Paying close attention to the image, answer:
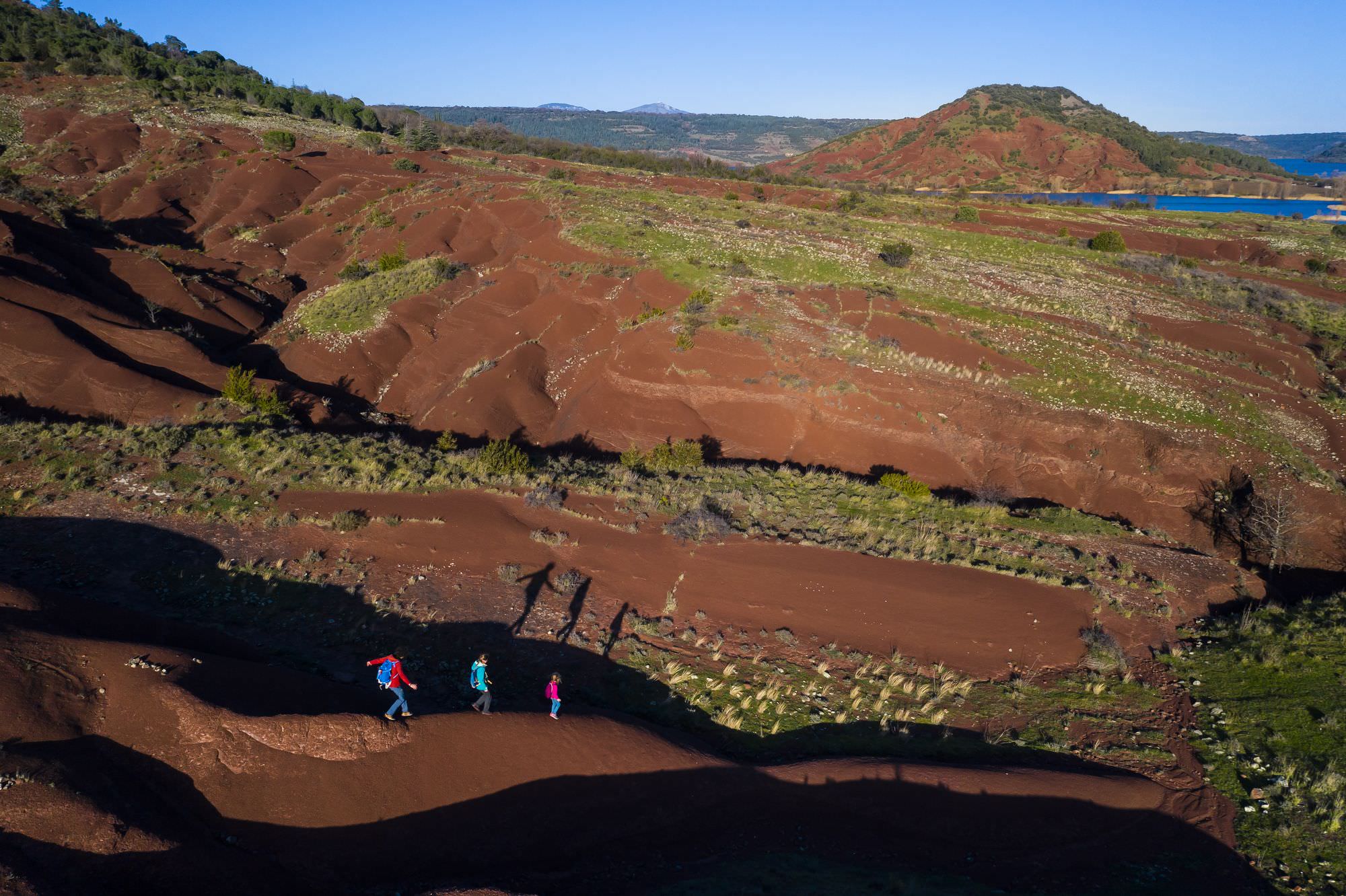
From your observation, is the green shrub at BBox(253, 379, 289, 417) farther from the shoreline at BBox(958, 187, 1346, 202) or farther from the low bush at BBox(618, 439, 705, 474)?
the shoreline at BBox(958, 187, 1346, 202)

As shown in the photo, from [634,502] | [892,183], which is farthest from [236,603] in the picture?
[892,183]

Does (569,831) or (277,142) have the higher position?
(277,142)

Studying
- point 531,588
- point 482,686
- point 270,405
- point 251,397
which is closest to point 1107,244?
point 531,588

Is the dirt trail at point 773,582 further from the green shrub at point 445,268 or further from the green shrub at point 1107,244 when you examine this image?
the green shrub at point 1107,244

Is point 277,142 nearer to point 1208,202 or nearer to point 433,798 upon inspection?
point 433,798

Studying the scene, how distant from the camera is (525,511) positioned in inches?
659

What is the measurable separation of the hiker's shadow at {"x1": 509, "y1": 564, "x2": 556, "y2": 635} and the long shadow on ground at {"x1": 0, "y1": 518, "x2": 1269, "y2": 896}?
1.55m

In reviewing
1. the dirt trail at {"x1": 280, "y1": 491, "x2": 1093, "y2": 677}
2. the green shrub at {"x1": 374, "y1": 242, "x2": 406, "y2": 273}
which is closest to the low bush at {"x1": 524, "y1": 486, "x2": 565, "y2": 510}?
the dirt trail at {"x1": 280, "y1": 491, "x2": 1093, "y2": 677}

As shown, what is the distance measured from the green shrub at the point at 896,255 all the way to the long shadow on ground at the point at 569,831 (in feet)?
97.0

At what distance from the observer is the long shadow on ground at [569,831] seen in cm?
716

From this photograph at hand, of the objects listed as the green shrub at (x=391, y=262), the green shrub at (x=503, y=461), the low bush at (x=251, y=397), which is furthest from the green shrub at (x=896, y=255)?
the low bush at (x=251, y=397)

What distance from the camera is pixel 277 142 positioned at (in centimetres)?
5619

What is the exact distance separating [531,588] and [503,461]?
5.94 meters

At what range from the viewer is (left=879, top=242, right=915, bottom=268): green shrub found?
35.8 metres
